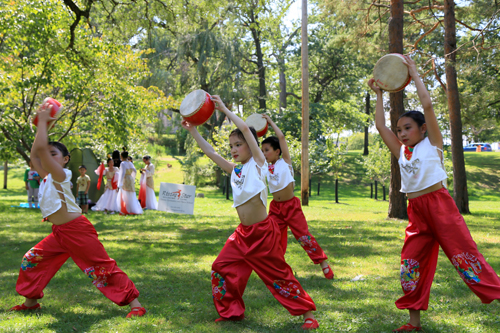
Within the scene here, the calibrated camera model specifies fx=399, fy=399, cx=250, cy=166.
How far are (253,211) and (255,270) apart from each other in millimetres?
560

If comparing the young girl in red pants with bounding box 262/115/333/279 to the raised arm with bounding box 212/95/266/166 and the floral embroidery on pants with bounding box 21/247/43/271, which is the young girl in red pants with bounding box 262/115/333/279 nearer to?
the raised arm with bounding box 212/95/266/166

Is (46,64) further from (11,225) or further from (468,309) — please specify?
(468,309)

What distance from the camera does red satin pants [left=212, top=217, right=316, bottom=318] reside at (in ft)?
12.0

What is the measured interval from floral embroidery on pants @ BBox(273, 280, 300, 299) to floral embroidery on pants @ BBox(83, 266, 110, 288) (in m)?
1.71

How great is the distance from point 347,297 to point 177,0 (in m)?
10.6

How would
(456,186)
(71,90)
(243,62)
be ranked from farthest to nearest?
1. (243,62)
2. (456,186)
3. (71,90)

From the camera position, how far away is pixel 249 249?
375 cm

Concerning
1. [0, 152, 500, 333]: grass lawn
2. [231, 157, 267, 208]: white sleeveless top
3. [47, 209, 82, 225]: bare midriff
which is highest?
[231, 157, 267, 208]: white sleeveless top

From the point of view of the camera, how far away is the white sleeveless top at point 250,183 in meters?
3.80

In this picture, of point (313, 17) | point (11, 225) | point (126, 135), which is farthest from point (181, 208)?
point (313, 17)

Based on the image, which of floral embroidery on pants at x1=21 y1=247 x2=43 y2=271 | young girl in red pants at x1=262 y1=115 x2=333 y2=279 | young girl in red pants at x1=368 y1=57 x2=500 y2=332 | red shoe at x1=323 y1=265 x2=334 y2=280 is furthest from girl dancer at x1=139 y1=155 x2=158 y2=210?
young girl in red pants at x1=368 y1=57 x2=500 y2=332

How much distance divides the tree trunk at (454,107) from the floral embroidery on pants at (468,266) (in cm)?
1078

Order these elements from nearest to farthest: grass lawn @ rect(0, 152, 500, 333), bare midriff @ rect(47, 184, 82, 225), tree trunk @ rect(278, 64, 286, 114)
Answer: grass lawn @ rect(0, 152, 500, 333)
bare midriff @ rect(47, 184, 82, 225)
tree trunk @ rect(278, 64, 286, 114)

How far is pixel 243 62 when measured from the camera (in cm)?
2592
